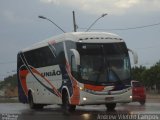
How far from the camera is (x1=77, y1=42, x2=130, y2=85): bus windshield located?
22.2m

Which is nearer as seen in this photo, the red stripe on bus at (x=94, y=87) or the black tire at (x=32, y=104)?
the red stripe on bus at (x=94, y=87)

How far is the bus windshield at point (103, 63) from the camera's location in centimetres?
2222

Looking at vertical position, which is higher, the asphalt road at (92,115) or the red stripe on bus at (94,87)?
the red stripe on bus at (94,87)

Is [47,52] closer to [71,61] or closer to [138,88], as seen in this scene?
[71,61]

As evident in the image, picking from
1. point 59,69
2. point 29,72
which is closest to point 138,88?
point 29,72

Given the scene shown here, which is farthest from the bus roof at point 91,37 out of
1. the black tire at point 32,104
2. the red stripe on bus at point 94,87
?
the black tire at point 32,104

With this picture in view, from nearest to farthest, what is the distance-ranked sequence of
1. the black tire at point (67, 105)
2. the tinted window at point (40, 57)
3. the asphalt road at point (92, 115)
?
the asphalt road at point (92, 115)
the black tire at point (67, 105)
the tinted window at point (40, 57)

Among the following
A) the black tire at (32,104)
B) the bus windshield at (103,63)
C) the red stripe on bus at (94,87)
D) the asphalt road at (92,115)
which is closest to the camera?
the asphalt road at (92,115)

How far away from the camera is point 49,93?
2678cm

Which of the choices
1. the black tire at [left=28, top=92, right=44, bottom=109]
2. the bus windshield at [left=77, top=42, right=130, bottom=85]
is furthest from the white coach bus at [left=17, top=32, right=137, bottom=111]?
the black tire at [left=28, top=92, right=44, bottom=109]

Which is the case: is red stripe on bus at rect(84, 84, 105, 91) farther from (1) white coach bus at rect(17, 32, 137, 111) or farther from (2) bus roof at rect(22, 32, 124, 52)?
(2) bus roof at rect(22, 32, 124, 52)

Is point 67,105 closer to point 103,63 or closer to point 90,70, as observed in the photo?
point 90,70

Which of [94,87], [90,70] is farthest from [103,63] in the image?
[94,87]

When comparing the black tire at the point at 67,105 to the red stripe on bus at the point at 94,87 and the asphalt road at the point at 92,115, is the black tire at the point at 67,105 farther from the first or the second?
the red stripe on bus at the point at 94,87
